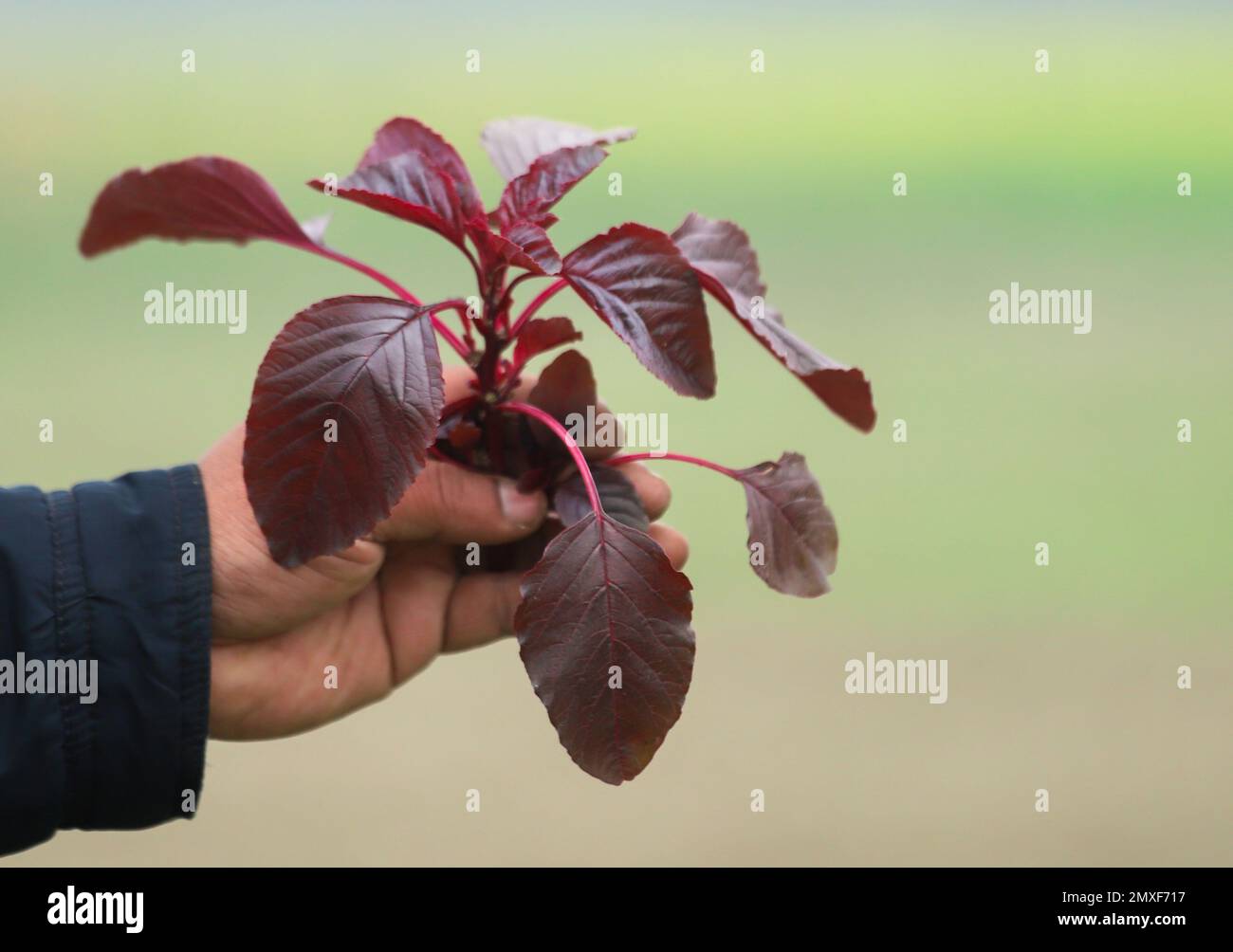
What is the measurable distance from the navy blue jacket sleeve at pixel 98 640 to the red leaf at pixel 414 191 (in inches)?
8.9

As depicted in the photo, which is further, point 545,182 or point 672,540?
point 672,540

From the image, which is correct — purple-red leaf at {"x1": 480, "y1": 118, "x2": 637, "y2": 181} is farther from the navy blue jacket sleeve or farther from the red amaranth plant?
the navy blue jacket sleeve

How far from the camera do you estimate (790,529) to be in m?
0.73

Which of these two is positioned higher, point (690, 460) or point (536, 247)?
point (536, 247)

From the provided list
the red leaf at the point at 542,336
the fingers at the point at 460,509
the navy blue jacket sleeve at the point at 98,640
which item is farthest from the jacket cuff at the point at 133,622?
the red leaf at the point at 542,336

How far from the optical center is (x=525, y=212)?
2.31 ft

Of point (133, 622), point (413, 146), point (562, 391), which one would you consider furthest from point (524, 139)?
point (133, 622)

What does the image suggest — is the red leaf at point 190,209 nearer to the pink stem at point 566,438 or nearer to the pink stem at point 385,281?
the pink stem at point 385,281

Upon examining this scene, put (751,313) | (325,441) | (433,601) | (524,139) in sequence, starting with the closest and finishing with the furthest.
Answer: (325,441) < (751,313) < (524,139) < (433,601)

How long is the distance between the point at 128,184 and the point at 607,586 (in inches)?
15.5

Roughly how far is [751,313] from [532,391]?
6.4 inches

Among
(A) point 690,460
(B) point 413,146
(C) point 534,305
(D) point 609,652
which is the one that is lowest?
(D) point 609,652

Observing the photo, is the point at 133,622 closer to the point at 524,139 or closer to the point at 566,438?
the point at 566,438

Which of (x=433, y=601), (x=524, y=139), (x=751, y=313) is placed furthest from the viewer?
(x=433, y=601)
